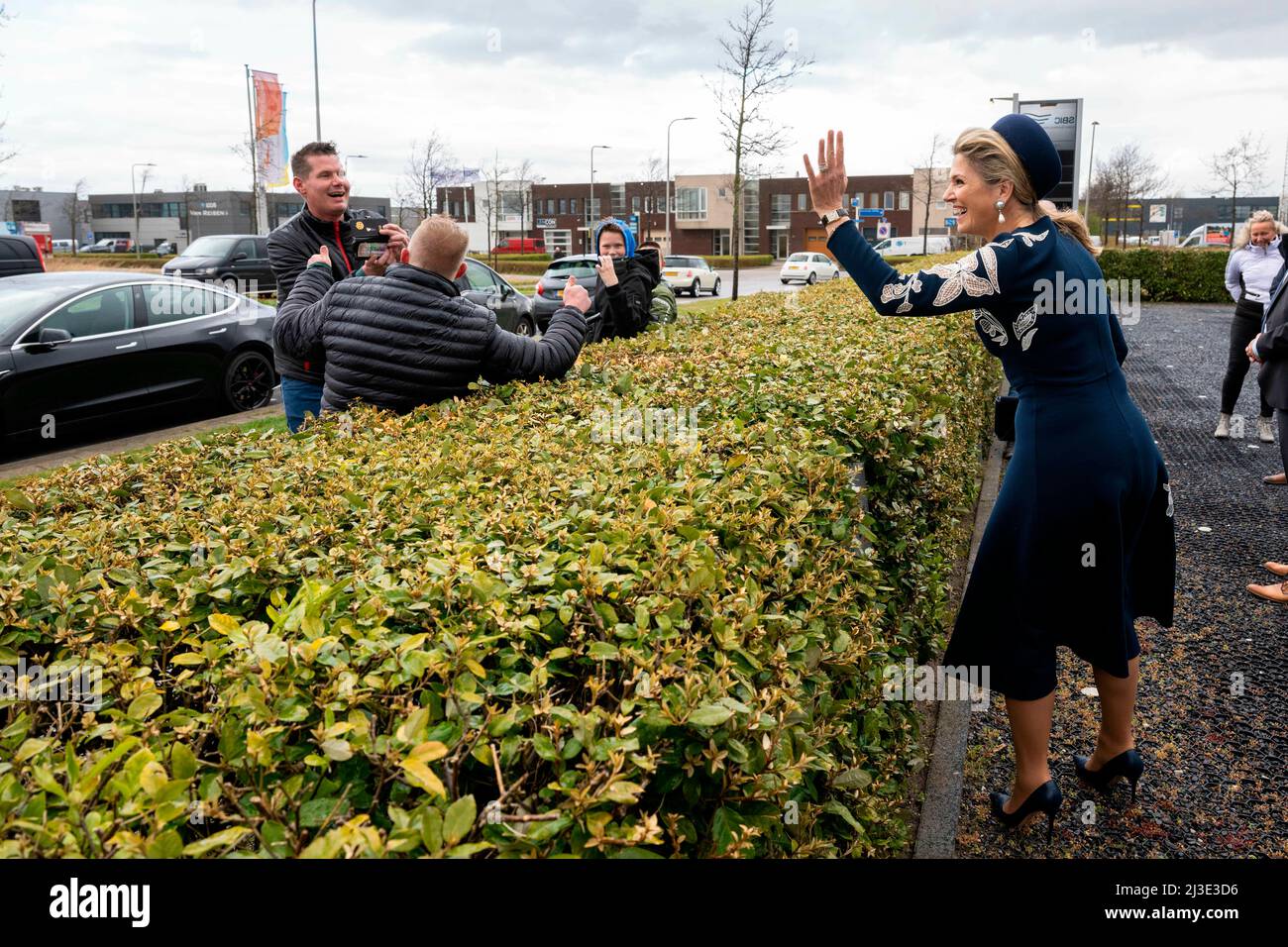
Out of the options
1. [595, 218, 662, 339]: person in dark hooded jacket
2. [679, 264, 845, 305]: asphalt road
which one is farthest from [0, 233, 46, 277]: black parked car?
[679, 264, 845, 305]: asphalt road

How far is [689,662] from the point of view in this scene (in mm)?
1735

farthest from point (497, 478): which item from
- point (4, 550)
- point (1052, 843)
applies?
point (1052, 843)

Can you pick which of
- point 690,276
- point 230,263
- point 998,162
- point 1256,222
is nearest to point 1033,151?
point 998,162

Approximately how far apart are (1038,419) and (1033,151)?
2.68 feet

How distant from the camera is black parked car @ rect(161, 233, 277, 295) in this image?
24.7 meters

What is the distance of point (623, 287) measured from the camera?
670 cm

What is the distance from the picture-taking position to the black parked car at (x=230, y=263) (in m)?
24.7

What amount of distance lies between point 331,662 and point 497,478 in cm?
126

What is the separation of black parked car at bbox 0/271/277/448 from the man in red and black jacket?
5452 millimetres

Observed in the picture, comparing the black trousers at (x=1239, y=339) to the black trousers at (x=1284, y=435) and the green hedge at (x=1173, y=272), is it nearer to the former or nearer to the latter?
the black trousers at (x=1284, y=435)

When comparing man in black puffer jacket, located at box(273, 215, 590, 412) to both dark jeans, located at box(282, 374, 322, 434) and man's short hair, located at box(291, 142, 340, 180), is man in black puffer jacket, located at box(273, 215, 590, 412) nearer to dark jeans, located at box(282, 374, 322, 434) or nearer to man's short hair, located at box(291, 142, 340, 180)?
dark jeans, located at box(282, 374, 322, 434)

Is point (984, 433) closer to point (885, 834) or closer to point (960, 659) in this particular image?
point (960, 659)

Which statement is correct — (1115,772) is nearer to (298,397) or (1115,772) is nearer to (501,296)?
(298,397)

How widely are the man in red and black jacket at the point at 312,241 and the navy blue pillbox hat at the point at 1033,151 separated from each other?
296 cm
